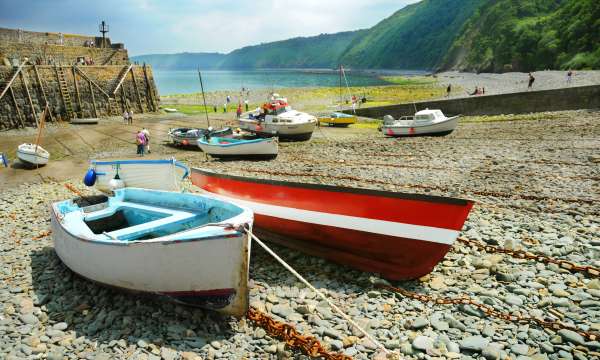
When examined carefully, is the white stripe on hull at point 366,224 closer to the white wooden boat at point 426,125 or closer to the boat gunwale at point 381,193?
the boat gunwale at point 381,193

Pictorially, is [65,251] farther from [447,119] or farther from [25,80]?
[25,80]

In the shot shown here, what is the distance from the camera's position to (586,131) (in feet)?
72.6

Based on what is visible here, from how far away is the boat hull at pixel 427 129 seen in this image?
25.9 m

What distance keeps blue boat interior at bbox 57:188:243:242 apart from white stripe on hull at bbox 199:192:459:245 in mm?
1799

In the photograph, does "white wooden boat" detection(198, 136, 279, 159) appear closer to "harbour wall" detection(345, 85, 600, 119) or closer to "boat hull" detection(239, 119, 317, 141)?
"boat hull" detection(239, 119, 317, 141)

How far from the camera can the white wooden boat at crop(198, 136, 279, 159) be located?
2045cm

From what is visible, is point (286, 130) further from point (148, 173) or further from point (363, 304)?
point (363, 304)

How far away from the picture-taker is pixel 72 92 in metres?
39.5

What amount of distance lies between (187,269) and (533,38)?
350 ft

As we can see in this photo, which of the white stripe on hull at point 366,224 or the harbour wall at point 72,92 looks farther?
the harbour wall at point 72,92

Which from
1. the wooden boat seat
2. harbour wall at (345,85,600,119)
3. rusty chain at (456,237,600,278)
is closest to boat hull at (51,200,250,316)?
the wooden boat seat

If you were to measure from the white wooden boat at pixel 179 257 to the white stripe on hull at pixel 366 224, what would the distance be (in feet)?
5.90

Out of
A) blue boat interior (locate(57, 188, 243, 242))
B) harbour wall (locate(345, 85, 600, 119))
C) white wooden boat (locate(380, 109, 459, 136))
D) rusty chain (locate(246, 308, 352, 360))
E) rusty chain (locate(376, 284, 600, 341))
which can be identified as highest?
harbour wall (locate(345, 85, 600, 119))

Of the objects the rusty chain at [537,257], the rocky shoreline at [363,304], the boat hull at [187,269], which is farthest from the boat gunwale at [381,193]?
the boat hull at [187,269]
